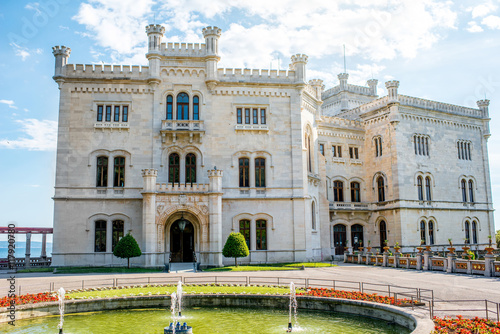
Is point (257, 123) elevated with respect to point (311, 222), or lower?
elevated

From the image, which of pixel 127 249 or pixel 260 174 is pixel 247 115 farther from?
pixel 127 249

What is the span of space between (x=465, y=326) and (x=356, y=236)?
34.3m

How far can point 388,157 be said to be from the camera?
149 ft

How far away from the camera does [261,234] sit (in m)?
36.8

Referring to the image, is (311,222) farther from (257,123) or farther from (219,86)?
(219,86)

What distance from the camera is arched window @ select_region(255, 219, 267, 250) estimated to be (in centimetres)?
3662

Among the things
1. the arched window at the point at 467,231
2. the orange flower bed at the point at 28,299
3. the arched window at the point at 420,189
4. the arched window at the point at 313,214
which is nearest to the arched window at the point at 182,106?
the arched window at the point at 313,214

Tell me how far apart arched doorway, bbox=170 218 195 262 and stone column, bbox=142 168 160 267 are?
8.47 feet

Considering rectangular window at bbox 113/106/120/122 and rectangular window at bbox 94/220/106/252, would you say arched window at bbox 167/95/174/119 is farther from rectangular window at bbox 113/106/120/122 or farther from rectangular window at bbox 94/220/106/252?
rectangular window at bbox 94/220/106/252

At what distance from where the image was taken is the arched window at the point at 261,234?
36.6 meters

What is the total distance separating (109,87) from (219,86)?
923 centimetres

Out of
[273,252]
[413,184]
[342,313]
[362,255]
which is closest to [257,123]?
[273,252]

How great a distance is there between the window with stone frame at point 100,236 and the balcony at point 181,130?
330 inches

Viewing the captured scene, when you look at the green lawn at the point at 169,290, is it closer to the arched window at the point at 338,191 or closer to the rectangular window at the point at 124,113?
the rectangular window at the point at 124,113
